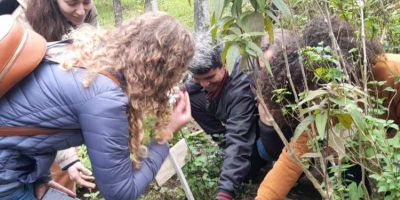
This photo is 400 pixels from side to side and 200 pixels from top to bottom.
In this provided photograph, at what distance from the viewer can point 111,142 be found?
1.84 meters

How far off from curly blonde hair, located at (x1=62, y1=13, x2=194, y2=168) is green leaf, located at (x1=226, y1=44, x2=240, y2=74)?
13.4 inches

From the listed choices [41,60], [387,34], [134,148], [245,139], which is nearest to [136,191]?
[134,148]

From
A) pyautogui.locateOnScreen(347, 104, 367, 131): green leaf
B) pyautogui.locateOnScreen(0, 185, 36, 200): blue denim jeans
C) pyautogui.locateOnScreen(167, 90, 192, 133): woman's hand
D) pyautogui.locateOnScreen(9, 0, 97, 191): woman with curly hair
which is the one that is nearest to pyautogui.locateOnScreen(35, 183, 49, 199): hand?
pyautogui.locateOnScreen(0, 185, 36, 200): blue denim jeans

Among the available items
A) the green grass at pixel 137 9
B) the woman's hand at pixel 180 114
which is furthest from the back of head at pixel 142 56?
the green grass at pixel 137 9

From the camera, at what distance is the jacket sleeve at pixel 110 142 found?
1.80 m

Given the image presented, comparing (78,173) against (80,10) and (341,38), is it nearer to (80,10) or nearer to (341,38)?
(80,10)

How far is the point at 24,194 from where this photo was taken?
2076mm

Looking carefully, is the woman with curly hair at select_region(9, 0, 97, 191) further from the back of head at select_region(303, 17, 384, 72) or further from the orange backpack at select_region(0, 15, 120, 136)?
the back of head at select_region(303, 17, 384, 72)

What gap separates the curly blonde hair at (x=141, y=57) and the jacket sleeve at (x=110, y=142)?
0.07 meters

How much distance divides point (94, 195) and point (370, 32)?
1.77 meters

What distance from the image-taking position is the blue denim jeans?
2.03m

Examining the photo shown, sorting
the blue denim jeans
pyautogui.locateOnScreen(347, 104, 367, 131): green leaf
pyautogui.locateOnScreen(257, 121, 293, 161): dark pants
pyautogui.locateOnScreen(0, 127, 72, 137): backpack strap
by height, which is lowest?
pyautogui.locateOnScreen(257, 121, 293, 161): dark pants

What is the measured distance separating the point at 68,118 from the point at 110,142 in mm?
166

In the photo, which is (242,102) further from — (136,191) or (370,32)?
(136,191)
